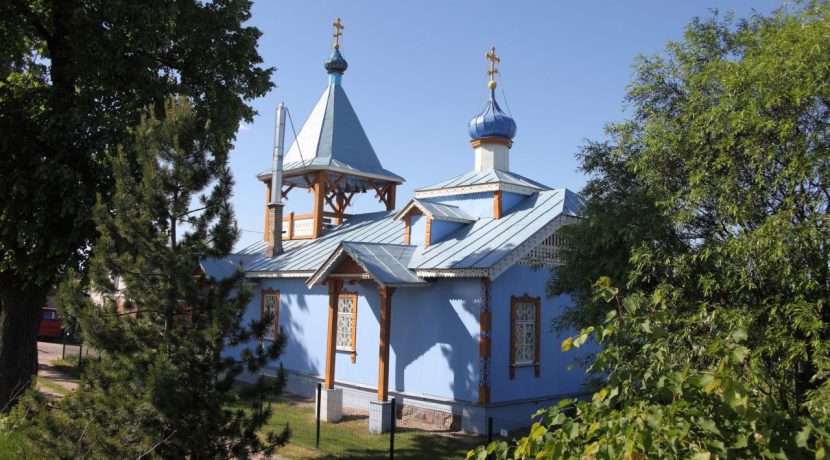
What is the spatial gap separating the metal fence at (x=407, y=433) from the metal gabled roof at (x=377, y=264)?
2358mm

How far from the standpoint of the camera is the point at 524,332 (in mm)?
13484

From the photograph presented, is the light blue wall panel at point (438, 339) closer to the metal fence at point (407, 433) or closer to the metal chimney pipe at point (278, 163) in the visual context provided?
the metal fence at point (407, 433)

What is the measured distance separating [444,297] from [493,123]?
598 cm

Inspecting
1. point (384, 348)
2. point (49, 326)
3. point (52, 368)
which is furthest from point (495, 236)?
point (49, 326)

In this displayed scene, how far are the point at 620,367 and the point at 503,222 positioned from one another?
36.1 feet

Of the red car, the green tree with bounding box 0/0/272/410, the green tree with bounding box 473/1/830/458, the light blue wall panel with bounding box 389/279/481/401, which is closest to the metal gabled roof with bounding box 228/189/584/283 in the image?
the light blue wall panel with bounding box 389/279/481/401

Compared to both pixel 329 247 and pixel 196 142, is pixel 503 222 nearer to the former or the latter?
pixel 329 247

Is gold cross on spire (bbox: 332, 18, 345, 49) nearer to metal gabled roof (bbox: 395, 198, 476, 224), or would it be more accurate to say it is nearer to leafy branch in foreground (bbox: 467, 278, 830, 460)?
metal gabled roof (bbox: 395, 198, 476, 224)

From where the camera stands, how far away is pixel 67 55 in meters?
11.7

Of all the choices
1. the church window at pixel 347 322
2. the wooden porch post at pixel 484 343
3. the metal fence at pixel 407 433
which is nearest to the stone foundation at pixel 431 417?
the metal fence at pixel 407 433

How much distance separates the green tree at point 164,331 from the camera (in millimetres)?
7059

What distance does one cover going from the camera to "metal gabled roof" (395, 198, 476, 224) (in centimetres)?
1474

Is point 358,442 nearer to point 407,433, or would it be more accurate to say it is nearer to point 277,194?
point 407,433

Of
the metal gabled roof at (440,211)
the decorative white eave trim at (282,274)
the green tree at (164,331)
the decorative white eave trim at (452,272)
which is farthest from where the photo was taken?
the decorative white eave trim at (282,274)
